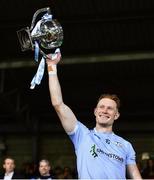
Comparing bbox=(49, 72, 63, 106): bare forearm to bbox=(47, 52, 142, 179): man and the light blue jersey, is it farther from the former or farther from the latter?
the light blue jersey

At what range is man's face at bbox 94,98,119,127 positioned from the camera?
2.92 metres

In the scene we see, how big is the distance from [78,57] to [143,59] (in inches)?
62.8

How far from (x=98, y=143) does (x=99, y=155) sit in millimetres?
98

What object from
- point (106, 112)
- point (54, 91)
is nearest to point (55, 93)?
point (54, 91)

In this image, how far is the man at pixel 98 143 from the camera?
9.00 feet


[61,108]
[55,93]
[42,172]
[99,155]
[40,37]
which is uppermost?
[40,37]

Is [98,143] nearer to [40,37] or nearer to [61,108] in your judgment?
[61,108]

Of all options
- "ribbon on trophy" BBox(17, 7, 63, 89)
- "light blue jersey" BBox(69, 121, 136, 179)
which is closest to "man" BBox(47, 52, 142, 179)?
"light blue jersey" BBox(69, 121, 136, 179)

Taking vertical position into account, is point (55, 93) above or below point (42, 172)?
below

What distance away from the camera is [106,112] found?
2.92 metres

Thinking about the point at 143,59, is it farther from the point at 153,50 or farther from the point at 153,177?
the point at 153,177

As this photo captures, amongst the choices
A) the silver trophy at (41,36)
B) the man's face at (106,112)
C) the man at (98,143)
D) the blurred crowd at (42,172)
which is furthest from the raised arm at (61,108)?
the blurred crowd at (42,172)

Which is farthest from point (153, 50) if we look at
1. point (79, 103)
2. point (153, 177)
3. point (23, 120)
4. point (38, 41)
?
point (38, 41)

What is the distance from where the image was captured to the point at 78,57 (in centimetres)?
1099
